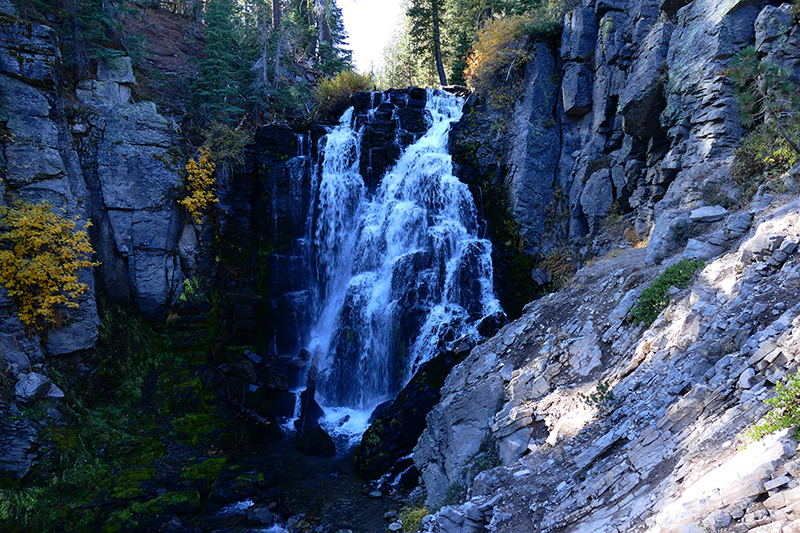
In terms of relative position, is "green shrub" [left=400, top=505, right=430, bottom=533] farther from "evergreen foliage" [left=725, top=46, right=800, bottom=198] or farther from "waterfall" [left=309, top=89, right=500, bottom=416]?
"evergreen foliage" [left=725, top=46, right=800, bottom=198]

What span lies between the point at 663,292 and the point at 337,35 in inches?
1286

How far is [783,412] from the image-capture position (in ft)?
12.7

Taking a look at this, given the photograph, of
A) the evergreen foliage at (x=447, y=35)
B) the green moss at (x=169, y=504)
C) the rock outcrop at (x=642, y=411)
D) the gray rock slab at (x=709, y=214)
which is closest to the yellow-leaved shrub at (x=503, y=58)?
the evergreen foliage at (x=447, y=35)

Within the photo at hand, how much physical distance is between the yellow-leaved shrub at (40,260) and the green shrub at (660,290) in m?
13.9

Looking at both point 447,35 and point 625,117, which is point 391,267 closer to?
point 625,117

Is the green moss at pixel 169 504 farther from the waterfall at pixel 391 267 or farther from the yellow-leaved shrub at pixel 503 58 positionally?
the yellow-leaved shrub at pixel 503 58

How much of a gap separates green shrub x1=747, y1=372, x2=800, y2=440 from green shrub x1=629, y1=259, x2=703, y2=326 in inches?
124

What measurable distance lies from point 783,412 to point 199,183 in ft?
55.1

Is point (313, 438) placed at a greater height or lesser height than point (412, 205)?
lesser

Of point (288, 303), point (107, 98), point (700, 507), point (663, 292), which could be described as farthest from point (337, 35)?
point (700, 507)

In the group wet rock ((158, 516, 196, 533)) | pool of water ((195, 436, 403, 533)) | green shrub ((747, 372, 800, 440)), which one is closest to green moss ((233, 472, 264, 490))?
pool of water ((195, 436, 403, 533))

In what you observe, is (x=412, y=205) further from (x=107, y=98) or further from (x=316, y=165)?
(x=107, y=98)

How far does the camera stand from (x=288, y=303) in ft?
56.3

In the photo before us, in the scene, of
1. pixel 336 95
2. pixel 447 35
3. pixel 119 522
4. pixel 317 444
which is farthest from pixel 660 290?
pixel 447 35
